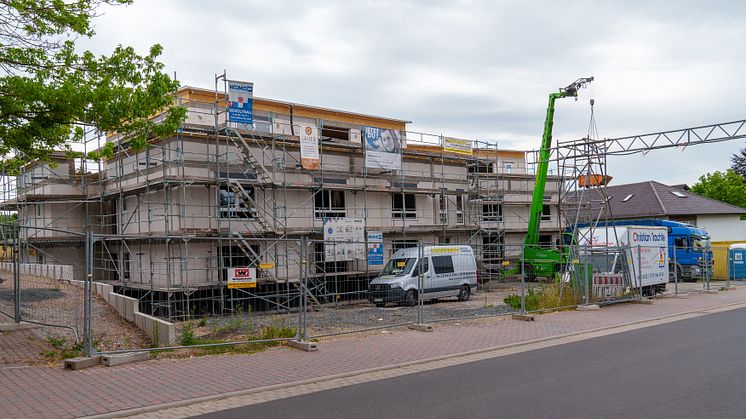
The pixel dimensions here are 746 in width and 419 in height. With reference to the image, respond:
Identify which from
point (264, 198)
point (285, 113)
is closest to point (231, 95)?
point (264, 198)

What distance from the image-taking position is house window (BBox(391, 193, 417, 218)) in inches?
1102

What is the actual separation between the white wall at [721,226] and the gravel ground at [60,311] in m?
44.4

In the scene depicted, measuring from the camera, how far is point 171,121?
1325 centimetres

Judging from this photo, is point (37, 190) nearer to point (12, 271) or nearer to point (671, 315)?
point (12, 271)

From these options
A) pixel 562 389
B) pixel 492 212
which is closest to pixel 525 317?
pixel 562 389

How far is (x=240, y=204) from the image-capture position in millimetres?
22688

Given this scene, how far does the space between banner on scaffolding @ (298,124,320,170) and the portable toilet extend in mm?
22342

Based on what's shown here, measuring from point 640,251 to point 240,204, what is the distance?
14.1 meters

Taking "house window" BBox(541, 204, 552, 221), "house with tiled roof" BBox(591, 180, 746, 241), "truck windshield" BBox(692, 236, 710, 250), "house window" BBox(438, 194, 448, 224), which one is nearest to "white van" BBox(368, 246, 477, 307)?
"house window" BBox(438, 194, 448, 224)

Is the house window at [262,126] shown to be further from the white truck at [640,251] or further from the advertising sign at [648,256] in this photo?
the advertising sign at [648,256]

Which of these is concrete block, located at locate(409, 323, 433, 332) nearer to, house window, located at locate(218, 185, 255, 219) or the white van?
the white van

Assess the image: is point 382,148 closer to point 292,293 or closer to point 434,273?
point 434,273

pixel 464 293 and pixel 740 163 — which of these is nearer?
pixel 464 293

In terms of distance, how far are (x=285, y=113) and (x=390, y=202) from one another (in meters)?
6.19
